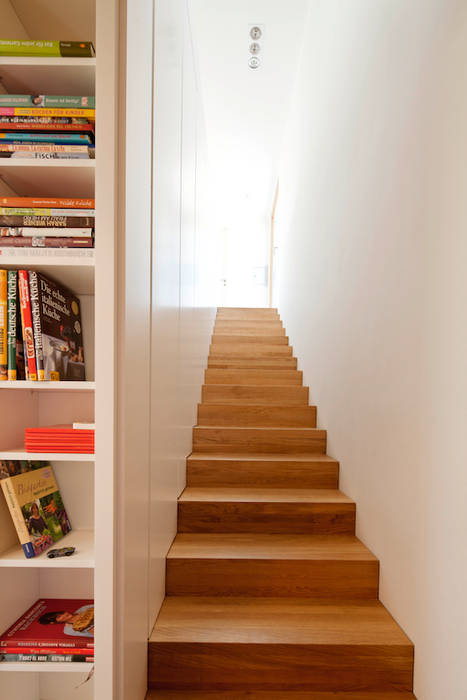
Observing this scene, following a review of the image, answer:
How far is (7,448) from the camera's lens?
125 centimetres

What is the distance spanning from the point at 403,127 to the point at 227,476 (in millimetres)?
1948

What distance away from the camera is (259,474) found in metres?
2.43

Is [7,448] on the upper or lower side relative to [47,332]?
lower

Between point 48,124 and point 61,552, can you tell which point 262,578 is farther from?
point 48,124

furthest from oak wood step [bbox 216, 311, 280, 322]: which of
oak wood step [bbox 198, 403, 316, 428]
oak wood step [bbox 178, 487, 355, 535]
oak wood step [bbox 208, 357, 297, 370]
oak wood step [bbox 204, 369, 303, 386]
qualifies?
oak wood step [bbox 178, 487, 355, 535]

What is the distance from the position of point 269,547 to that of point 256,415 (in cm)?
112

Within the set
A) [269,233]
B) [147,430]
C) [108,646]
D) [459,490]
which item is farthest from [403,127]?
[269,233]

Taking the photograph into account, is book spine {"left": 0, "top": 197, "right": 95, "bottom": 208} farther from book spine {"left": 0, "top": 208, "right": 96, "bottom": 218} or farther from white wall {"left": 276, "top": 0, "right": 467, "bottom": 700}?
white wall {"left": 276, "top": 0, "right": 467, "bottom": 700}

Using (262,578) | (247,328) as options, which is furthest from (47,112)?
(247,328)

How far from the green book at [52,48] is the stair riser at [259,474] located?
196 centimetres

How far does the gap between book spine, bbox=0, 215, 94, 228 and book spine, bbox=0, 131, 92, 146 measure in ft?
0.68

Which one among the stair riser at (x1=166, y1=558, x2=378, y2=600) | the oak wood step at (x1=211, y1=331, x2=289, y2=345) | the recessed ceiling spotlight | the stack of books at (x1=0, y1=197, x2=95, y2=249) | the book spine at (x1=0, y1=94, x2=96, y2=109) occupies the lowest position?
the stair riser at (x1=166, y1=558, x2=378, y2=600)

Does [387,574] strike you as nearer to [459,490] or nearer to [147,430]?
[459,490]

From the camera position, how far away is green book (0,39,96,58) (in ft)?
3.58
